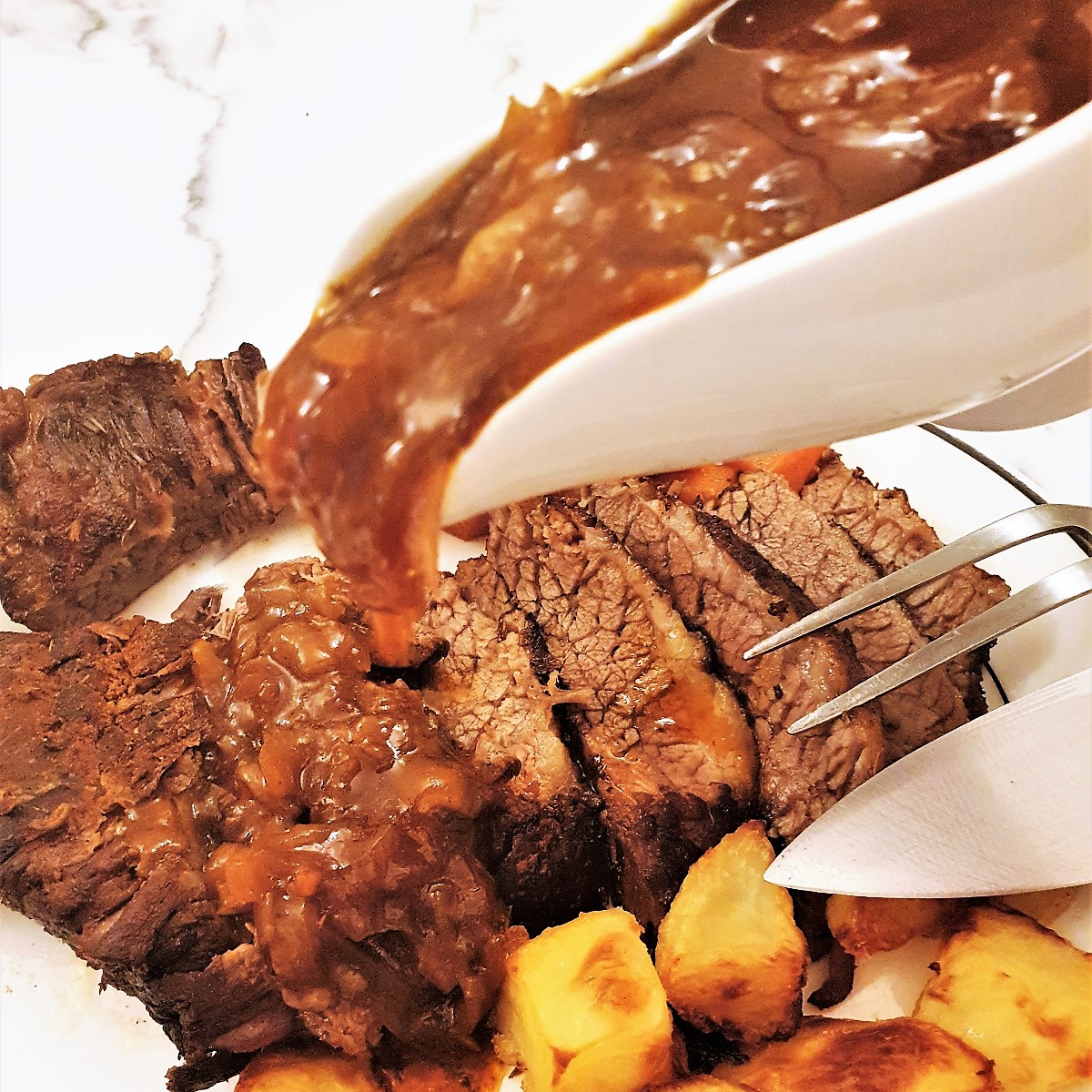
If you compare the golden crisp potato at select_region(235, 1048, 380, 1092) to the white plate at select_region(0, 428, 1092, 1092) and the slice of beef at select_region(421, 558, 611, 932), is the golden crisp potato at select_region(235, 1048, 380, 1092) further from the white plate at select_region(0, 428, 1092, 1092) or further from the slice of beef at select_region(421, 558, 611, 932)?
the slice of beef at select_region(421, 558, 611, 932)

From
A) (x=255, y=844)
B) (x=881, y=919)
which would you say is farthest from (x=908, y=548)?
(x=255, y=844)

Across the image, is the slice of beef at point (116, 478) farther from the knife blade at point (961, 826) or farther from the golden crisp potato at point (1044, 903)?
the golden crisp potato at point (1044, 903)

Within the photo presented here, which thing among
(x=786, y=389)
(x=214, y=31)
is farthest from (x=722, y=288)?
(x=214, y=31)

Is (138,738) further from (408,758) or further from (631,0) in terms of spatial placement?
(631,0)

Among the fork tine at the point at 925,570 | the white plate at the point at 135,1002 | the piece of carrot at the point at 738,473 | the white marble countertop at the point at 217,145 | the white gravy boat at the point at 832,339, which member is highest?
the white marble countertop at the point at 217,145

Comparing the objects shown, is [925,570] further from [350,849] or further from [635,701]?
[350,849]

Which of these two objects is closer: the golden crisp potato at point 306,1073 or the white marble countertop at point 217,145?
the golden crisp potato at point 306,1073

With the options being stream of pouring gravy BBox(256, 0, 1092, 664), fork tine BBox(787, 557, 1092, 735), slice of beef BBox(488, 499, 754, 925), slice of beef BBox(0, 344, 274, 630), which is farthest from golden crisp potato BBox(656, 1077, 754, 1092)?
slice of beef BBox(0, 344, 274, 630)

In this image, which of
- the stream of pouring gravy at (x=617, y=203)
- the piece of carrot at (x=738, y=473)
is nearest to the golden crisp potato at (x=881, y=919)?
the piece of carrot at (x=738, y=473)
